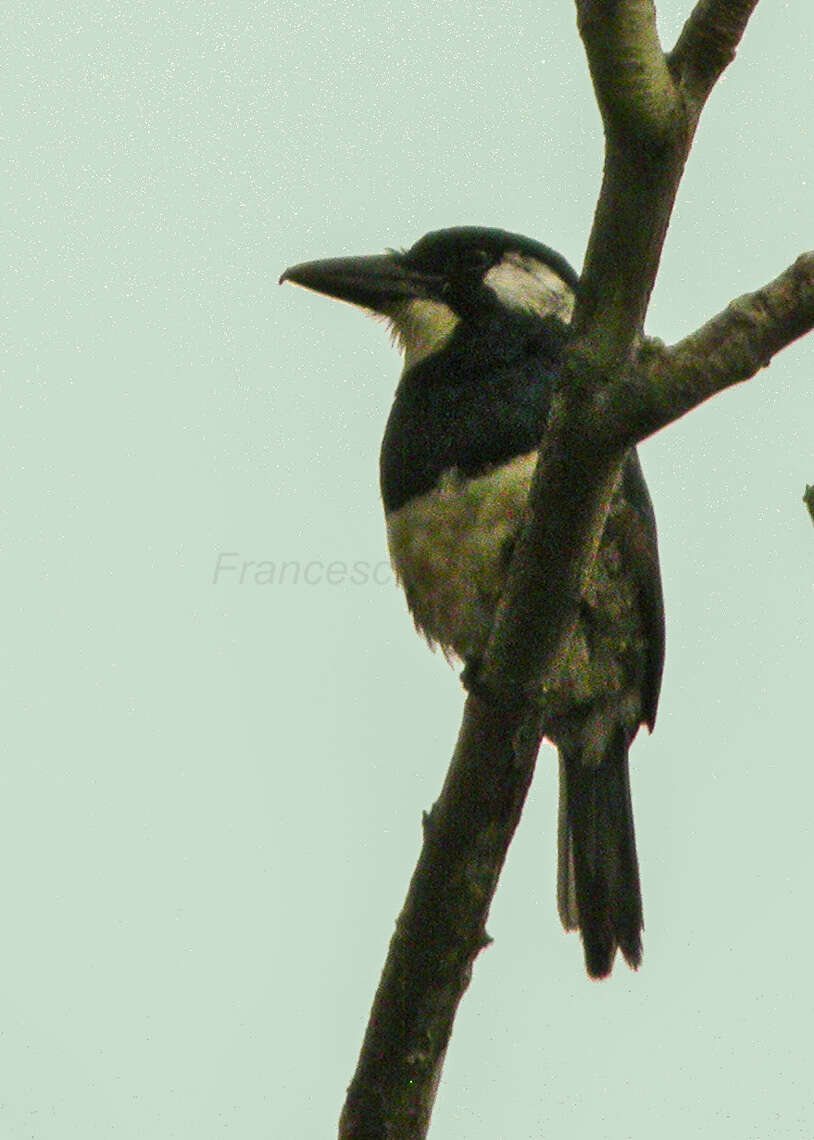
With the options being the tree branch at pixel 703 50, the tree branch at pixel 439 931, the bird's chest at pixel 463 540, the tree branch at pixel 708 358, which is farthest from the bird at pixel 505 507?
the tree branch at pixel 703 50

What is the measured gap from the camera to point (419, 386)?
3.62m

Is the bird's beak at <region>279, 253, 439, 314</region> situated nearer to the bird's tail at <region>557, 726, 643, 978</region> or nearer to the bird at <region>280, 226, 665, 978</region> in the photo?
the bird at <region>280, 226, 665, 978</region>

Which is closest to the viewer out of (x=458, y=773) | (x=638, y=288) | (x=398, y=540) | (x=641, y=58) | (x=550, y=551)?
(x=641, y=58)

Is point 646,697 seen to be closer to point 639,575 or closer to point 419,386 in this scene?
point 639,575

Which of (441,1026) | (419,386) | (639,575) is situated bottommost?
(441,1026)

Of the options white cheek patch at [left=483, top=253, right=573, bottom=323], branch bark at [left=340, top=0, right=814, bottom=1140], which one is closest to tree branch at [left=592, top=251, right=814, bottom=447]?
branch bark at [left=340, top=0, right=814, bottom=1140]

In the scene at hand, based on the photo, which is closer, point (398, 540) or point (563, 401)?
point (563, 401)

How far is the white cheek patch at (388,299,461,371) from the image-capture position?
372cm

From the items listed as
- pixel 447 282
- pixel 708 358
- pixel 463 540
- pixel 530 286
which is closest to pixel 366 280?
pixel 447 282

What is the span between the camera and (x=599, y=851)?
12.3 ft

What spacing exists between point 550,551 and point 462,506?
1.03 meters

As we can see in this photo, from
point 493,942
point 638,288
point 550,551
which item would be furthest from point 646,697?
point 638,288

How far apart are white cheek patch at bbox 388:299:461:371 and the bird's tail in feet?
3.04

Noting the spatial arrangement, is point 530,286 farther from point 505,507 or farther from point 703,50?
point 703,50
